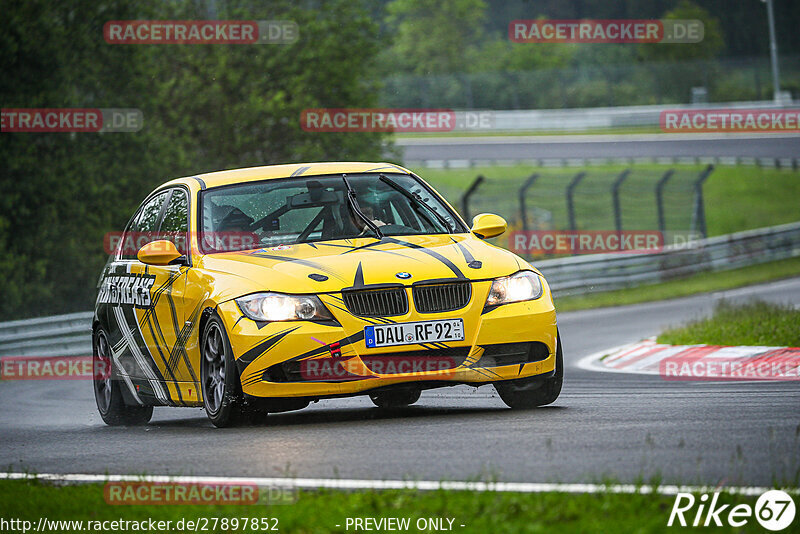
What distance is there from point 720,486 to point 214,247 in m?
4.64

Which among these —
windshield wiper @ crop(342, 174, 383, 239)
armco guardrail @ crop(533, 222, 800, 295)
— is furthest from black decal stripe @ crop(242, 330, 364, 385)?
armco guardrail @ crop(533, 222, 800, 295)

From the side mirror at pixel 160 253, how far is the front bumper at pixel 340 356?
884 mm

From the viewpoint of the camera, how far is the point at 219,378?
885 cm

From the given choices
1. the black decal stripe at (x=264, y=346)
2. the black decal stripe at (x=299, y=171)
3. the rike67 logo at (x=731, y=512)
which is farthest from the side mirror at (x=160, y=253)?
the rike67 logo at (x=731, y=512)

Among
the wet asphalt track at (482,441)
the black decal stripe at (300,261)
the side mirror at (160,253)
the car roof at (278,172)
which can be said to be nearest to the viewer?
the wet asphalt track at (482,441)

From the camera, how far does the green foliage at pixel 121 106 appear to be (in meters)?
28.2

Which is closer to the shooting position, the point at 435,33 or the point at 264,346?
the point at 264,346

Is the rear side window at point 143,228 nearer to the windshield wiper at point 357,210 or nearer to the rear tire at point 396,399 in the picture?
the windshield wiper at point 357,210

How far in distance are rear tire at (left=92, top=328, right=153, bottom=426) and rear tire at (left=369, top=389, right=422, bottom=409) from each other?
76.8 inches

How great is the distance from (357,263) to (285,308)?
55cm

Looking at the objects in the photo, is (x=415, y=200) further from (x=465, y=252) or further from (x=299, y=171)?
(x=465, y=252)

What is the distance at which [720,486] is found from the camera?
5.70m

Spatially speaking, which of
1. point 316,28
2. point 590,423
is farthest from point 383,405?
point 316,28

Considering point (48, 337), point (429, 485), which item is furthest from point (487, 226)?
point (48, 337)
